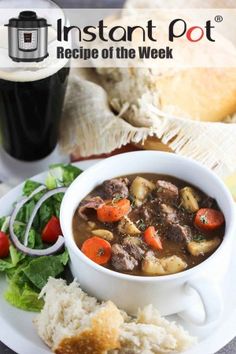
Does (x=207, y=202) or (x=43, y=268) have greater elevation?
(x=207, y=202)

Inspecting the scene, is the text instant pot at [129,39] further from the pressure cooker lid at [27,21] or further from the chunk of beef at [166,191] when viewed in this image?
the chunk of beef at [166,191]

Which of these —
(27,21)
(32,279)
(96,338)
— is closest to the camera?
(96,338)

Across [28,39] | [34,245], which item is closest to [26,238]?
[34,245]

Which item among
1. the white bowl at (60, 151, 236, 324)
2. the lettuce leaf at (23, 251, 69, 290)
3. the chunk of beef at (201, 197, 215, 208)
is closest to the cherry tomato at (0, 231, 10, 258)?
the lettuce leaf at (23, 251, 69, 290)

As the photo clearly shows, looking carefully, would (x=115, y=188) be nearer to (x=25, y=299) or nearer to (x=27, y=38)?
(x=25, y=299)

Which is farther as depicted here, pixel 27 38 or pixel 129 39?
pixel 129 39

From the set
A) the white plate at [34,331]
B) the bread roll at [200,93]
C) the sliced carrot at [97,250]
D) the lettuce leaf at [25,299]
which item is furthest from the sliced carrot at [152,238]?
the bread roll at [200,93]

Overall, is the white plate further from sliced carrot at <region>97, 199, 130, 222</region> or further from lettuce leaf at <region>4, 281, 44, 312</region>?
sliced carrot at <region>97, 199, 130, 222</region>
